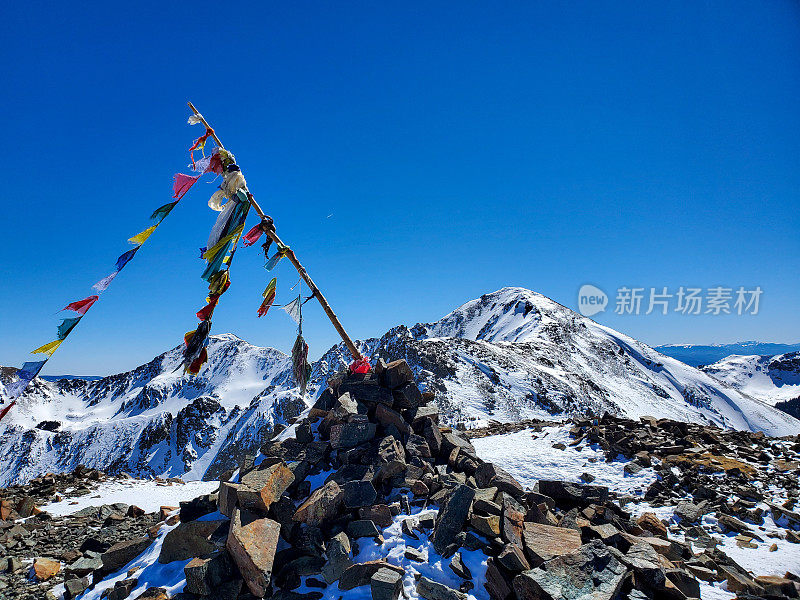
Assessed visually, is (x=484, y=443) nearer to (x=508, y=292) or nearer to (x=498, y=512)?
(x=498, y=512)

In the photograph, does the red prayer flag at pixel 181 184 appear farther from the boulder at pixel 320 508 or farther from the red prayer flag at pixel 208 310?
the boulder at pixel 320 508

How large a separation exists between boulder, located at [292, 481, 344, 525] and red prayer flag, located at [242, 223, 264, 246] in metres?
5.18

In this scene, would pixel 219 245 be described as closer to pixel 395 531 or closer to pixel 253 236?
pixel 253 236

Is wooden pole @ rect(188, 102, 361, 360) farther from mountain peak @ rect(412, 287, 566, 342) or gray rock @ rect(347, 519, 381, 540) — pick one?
mountain peak @ rect(412, 287, 566, 342)

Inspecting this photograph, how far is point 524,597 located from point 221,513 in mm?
5464

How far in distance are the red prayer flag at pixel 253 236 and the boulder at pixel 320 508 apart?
17.0ft

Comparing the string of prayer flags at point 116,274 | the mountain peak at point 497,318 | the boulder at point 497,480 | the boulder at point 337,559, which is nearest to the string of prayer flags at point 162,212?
the string of prayer flags at point 116,274

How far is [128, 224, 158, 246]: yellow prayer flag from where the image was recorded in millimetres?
6996

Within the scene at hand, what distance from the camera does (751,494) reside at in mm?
9969

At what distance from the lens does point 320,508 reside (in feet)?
21.0

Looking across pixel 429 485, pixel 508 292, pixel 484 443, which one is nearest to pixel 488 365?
pixel 484 443

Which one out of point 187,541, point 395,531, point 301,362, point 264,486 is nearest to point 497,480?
point 395,531

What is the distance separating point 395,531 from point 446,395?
35732 millimetres

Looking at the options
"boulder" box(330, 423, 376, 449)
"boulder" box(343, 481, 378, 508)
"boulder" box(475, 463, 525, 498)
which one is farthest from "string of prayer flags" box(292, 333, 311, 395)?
"boulder" box(475, 463, 525, 498)
